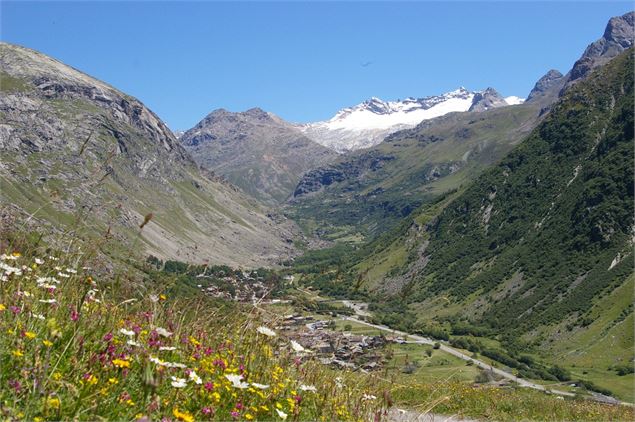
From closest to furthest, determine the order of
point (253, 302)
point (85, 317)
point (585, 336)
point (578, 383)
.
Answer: point (85, 317), point (253, 302), point (578, 383), point (585, 336)

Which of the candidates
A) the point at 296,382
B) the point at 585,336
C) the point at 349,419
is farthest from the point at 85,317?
the point at 585,336

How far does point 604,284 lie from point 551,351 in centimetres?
4036

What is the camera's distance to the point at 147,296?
28.2ft

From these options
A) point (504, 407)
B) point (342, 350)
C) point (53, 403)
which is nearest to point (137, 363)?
point (53, 403)

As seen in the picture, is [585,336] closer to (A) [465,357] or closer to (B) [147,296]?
(A) [465,357]

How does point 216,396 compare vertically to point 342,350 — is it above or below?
above

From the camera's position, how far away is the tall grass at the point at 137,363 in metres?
5.10

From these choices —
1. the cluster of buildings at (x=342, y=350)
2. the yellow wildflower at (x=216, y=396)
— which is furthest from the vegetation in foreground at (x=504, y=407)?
the yellow wildflower at (x=216, y=396)

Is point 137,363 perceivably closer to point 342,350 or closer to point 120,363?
point 120,363

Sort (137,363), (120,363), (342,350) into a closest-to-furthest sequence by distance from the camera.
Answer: (120,363) < (137,363) < (342,350)

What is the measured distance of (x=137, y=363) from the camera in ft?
20.2

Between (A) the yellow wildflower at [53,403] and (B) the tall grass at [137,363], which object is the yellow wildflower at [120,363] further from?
(A) the yellow wildflower at [53,403]

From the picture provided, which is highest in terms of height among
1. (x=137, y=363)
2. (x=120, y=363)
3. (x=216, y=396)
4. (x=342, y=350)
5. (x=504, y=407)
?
(x=120, y=363)

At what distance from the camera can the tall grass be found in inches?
201
